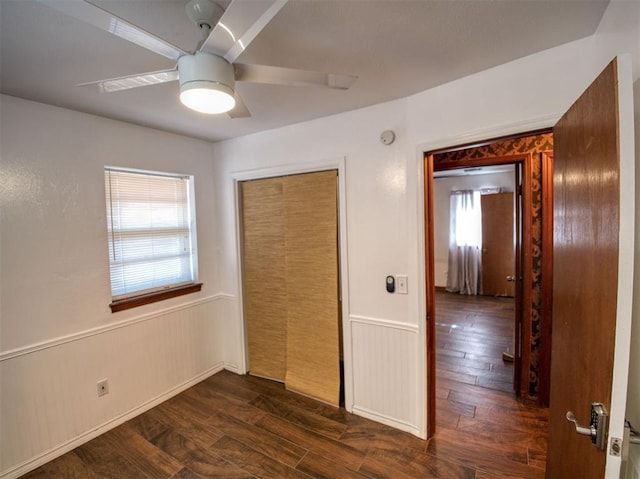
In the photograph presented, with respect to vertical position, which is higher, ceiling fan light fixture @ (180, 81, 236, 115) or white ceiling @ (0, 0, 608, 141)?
white ceiling @ (0, 0, 608, 141)

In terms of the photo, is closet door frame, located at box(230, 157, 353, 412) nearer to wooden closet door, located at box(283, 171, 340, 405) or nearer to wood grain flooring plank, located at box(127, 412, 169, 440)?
wooden closet door, located at box(283, 171, 340, 405)

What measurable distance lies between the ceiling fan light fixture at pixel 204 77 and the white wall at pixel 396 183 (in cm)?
133

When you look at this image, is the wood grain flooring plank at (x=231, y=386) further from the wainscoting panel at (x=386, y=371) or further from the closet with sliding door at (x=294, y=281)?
the wainscoting panel at (x=386, y=371)

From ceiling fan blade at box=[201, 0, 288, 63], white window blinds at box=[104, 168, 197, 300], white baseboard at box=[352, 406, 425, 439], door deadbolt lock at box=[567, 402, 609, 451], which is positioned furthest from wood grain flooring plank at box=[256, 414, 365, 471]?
ceiling fan blade at box=[201, 0, 288, 63]

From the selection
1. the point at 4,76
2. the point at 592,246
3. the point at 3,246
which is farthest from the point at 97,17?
the point at 3,246

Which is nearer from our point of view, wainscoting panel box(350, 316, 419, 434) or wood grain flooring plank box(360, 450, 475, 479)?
wood grain flooring plank box(360, 450, 475, 479)

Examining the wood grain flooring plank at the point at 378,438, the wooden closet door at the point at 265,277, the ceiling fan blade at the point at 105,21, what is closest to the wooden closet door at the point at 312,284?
the wooden closet door at the point at 265,277

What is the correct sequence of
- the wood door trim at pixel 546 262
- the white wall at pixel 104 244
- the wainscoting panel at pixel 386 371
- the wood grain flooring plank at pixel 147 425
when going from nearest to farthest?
the white wall at pixel 104 244 < the wainscoting panel at pixel 386 371 < the wood grain flooring plank at pixel 147 425 < the wood door trim at pixel 546 262

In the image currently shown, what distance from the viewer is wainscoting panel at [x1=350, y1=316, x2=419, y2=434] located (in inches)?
83.5

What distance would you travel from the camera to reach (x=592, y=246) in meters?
0.98

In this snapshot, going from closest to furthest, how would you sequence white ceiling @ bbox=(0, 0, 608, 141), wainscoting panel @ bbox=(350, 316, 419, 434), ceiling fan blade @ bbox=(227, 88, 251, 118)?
white ceiling @ bbox=(0, 0, 608, 141) → ceiling fan blade @ bbox=(227, 88, 251, 118) → wainscoting panel @ bbox=(350, 316, 419, 434)

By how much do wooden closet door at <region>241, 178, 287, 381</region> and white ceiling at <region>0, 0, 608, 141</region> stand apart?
104cm

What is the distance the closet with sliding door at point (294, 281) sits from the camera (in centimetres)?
251

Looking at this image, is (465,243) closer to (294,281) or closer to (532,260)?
(532,260)
